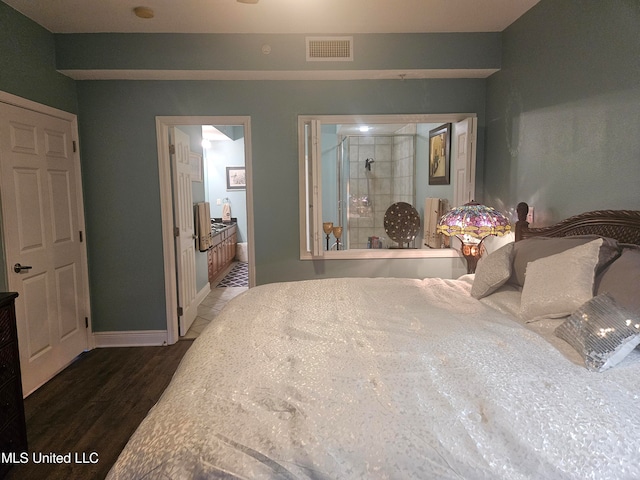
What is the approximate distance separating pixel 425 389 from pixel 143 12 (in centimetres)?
289

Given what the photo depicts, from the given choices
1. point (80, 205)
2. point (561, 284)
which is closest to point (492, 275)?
point (561, 284)

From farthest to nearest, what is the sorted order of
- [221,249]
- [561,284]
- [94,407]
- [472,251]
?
1. [221,249]
2. [472,251]
3. [94,407]
4. [561,284]

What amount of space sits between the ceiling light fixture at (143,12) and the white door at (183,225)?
0.96m

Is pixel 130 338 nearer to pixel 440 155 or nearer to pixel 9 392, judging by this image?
pixel 9 392

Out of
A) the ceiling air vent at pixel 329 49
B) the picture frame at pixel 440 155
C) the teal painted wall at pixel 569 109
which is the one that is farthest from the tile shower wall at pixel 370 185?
the ceiling air vent at pixel 329 49

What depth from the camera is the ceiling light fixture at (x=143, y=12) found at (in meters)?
2.68

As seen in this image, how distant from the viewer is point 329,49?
124 inches

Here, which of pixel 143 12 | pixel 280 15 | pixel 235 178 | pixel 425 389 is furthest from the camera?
pixel 235 178

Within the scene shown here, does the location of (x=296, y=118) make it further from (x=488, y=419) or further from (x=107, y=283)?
(x=488, y=419)

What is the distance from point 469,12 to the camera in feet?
9.29

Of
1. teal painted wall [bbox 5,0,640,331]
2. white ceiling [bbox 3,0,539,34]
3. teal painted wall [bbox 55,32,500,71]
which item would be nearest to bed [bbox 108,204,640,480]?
teal painted wall [bbox 5,0,640,331]

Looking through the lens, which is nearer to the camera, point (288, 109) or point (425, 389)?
point (425, 389)

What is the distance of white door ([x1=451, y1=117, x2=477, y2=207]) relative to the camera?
348cm

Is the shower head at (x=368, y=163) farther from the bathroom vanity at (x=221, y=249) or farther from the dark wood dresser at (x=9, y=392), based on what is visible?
the dark wood dresser at (x=9, y=392)
